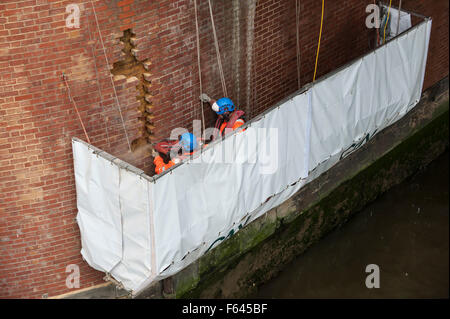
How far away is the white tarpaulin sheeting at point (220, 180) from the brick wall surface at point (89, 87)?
399 mm

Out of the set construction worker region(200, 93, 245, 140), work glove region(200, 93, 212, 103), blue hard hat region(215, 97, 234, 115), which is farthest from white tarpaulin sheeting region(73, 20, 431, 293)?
work glove region(200, 93, 212, 103)

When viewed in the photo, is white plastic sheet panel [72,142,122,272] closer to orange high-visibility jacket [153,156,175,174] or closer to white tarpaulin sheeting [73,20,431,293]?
white tarpaulin sheeting [73,20,431,293]

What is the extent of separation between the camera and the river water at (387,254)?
1352 centimetres

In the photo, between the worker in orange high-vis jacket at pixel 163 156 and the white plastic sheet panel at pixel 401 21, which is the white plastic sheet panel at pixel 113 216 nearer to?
the worker in orange high-vis jacket at pixel 163 156

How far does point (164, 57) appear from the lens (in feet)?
34.8

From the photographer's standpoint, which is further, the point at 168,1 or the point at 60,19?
the point at 168,1

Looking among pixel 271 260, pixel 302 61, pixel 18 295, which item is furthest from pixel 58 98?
pixel 271 260

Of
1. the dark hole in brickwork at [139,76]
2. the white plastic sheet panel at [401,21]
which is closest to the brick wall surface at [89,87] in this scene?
the dark hole in brickwork at [139,76]

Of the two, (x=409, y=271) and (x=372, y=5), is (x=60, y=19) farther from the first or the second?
(x=409, y=271)

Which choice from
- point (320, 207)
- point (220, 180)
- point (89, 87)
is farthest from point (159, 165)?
point (320, 207)

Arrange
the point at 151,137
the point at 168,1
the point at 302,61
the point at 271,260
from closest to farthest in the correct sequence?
the point at 168,1 → the point at 151,137 → the point at 302,61 → the point at 271,260

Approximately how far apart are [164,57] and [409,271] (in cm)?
596

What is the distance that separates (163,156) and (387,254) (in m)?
5.04

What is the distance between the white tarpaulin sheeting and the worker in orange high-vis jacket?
0.88 meters
